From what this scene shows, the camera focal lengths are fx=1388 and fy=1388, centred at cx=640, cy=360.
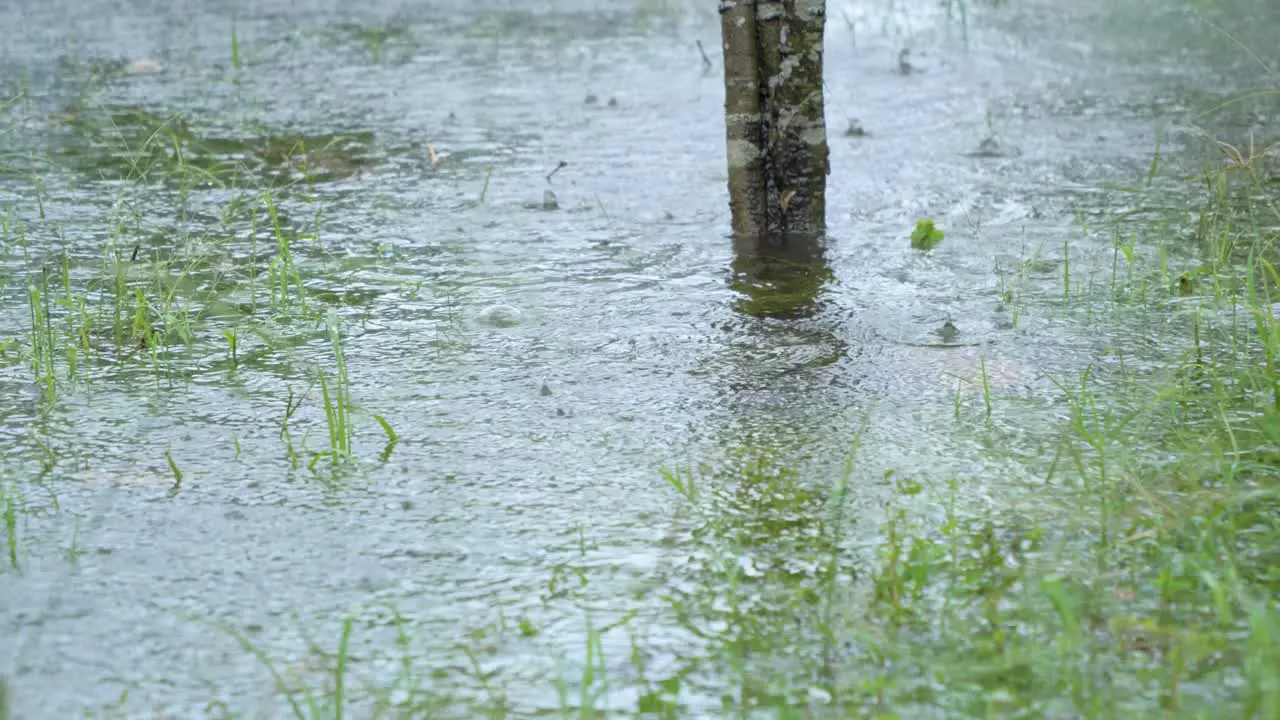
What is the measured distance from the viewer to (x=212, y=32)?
9.29 m

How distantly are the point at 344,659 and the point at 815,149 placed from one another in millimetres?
2673

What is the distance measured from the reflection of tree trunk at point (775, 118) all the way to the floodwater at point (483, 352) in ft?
0.57

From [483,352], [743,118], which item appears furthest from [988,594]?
[743,118]

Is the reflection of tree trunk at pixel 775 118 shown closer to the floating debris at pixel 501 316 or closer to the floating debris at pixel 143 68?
the floating debris at pixel 501 316

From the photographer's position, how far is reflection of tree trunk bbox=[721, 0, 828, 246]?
416 cm

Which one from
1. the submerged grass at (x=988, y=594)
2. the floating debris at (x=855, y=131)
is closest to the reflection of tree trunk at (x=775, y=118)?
the submerged grass at (x=988, y=594)

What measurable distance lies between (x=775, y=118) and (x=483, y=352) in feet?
4.43

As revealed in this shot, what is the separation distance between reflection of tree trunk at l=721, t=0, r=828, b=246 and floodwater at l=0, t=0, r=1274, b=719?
17 cm

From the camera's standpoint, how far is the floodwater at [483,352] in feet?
7.34

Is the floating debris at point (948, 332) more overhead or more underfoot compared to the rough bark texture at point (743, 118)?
more underfoot

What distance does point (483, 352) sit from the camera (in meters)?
3.50

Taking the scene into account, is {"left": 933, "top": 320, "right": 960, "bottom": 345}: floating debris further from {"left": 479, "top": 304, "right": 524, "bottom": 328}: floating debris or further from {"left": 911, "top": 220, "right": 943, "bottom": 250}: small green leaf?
{"left": 479, "top": 304, "right": 524, "bottom": 328}: floating debris

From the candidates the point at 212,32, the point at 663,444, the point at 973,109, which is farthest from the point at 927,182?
the point at 212,32

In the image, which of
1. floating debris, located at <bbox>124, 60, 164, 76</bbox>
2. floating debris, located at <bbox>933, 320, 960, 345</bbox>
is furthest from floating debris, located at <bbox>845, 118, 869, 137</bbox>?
floating debris, located at <bbox>124, 60, 164, 76</bbox>
